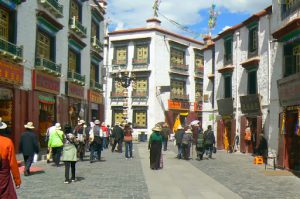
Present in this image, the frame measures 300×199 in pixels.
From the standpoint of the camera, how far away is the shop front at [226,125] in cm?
2752

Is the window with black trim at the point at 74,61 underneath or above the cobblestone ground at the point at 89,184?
above

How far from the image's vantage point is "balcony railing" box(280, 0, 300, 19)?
50.1 feet

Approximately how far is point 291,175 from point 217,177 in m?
2.81

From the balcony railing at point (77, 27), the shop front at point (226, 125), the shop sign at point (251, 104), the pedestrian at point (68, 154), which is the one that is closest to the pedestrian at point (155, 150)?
the pedestrian at point (68, 154)

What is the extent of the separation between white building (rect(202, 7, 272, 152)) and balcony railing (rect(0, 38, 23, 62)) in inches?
437

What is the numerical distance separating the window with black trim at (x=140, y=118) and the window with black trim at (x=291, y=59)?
26.7 metres

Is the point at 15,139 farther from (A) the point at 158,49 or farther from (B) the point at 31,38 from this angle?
(A) the point at 158,49

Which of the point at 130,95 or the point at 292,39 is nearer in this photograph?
the point at 292,39

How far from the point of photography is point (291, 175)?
1523 cm

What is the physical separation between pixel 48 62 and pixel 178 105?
82.2ft

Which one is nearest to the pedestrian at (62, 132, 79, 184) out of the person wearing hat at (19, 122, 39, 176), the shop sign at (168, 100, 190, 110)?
the person wearing hat at (19, 122, 39, 176)

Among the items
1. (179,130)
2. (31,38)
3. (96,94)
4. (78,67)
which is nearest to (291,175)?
(179,130)

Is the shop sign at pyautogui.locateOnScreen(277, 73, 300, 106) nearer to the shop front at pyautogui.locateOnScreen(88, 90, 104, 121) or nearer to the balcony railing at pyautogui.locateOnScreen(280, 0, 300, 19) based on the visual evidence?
the balcony railing at pyautogui.locateOnScreen(280, 0, 300, 19)

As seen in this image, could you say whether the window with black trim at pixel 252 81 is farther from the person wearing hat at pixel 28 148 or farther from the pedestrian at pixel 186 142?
the person wearing hat at pixel 28 148
